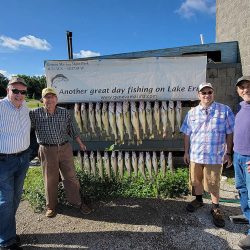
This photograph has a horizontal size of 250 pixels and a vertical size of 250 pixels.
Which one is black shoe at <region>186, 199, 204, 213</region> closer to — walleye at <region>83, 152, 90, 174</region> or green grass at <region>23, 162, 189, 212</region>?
green grass at <region>23, 162, 189, 212</region>

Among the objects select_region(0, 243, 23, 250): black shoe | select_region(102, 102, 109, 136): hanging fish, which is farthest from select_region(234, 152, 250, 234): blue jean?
select_region(0, 243, 23, 250): black shoe

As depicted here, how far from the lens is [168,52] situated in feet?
27.3

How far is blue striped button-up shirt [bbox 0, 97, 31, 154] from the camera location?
11.8 feet

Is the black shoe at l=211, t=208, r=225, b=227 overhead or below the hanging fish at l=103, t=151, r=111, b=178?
below

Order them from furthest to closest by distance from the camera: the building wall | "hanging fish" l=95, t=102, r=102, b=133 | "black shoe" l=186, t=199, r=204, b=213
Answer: the building wall, "hanging fish" l=95, t=102, r=102, b=133, "black shoe" l=186, t=199, r=204, b=213

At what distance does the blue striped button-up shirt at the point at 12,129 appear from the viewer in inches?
142

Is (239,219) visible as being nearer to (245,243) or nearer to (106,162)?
(245,243)

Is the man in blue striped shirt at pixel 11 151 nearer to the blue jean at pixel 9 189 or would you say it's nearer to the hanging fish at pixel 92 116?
Answer: the blue jean at pixel 9 189

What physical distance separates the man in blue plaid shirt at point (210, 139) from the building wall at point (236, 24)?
3609mm

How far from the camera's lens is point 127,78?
4.88 m

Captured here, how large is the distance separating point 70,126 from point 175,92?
179cm

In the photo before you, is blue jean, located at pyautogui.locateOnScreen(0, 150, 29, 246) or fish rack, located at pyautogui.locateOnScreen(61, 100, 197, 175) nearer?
blue jean, located at pyautogui.locateOnScreen(0, 150, 29, 246)

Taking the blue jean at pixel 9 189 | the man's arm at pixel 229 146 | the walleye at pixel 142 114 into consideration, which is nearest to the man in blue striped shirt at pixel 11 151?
the blue jean at pixel 9 189

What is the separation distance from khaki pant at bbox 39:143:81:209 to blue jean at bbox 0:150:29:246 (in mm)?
540
